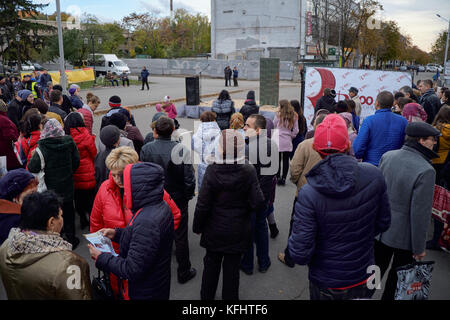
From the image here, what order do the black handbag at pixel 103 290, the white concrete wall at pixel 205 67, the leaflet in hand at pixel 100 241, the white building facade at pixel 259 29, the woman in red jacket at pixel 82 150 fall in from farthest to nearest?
the white building facade at pixel 259 29 < the white concrete wall at pixel 205 67 < the woman in red jacket at pixel 82 150 < the black handbag at pixel 103 290 < the leaflet in hand at pixel 100 241

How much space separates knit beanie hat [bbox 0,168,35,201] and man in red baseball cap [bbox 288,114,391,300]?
2.23 m

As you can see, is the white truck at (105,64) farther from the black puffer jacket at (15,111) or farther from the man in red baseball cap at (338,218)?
the man in red baseball cap at (338,218)

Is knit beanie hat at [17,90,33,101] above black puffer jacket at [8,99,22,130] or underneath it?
above

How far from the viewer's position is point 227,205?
299 centimetres

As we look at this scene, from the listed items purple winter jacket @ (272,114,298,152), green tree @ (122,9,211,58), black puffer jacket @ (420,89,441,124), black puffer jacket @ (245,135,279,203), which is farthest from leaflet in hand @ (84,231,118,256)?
green tree @ (122,9,211,58)

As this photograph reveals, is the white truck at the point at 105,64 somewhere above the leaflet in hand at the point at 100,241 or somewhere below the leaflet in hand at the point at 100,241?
above

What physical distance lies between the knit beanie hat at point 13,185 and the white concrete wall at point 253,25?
5232 centimetres

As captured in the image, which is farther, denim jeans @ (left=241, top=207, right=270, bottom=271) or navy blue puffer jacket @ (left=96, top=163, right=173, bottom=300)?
denim jeans @ (left=241, top=207, right=270, bottom=271)

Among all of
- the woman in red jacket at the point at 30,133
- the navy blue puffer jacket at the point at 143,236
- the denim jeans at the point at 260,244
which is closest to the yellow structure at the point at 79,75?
the woman in red jacket at the point at 30,133

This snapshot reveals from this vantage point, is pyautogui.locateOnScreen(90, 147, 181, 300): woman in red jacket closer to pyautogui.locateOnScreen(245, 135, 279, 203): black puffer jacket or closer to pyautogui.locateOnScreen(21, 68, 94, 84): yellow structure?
pyautogui.locateOnScreen(245, 135, 279, 203): black puffer jacket

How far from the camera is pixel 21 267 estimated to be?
6.51ft

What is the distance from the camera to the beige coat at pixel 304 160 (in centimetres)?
405

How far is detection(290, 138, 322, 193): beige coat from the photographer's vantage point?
405cm

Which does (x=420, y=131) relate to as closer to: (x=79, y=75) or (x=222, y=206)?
(x=222, y=206)
